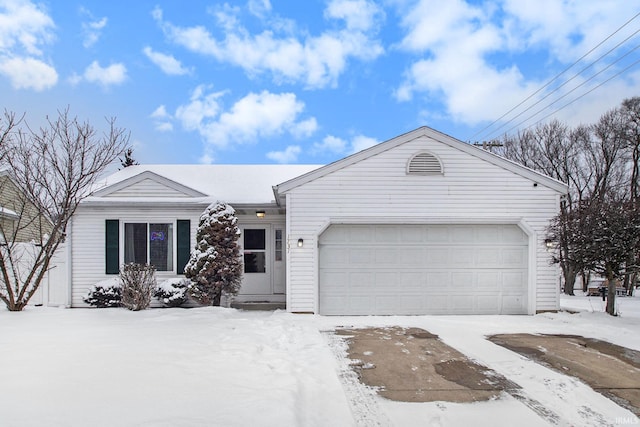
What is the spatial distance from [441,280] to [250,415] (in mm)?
7016

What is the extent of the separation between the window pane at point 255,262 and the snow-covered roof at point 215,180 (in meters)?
1.78

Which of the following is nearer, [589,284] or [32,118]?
[32,118]

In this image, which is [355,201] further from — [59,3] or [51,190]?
[59,3]

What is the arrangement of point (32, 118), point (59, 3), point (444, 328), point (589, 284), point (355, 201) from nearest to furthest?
point (444, 328) → point (355, 201) → point (32, 118) → point (59, 3) → point (589, 284)

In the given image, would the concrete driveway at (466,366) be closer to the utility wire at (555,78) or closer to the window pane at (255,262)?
the window pane at (255,262)

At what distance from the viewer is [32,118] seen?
10.3 metres

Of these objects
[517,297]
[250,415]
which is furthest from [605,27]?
[250,415]

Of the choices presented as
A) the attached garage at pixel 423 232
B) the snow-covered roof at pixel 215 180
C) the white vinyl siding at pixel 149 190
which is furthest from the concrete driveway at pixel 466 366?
the white vinyl siding at pixel 149 190

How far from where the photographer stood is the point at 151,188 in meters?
10.8

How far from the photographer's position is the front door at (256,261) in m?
11.6

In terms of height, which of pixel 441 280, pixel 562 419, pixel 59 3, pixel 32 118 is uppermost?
pixel 59 3

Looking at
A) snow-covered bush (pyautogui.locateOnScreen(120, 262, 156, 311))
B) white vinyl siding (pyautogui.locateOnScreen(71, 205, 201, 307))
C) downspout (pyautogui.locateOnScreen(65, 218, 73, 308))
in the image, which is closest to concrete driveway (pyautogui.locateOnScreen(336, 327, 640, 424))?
snow-covered bush (pyautogui.locateOnScreen(120, 262, 156, 311))

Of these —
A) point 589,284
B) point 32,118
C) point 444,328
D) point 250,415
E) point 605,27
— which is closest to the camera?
point 250,415

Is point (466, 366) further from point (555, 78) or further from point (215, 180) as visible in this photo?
point (555, 78)
